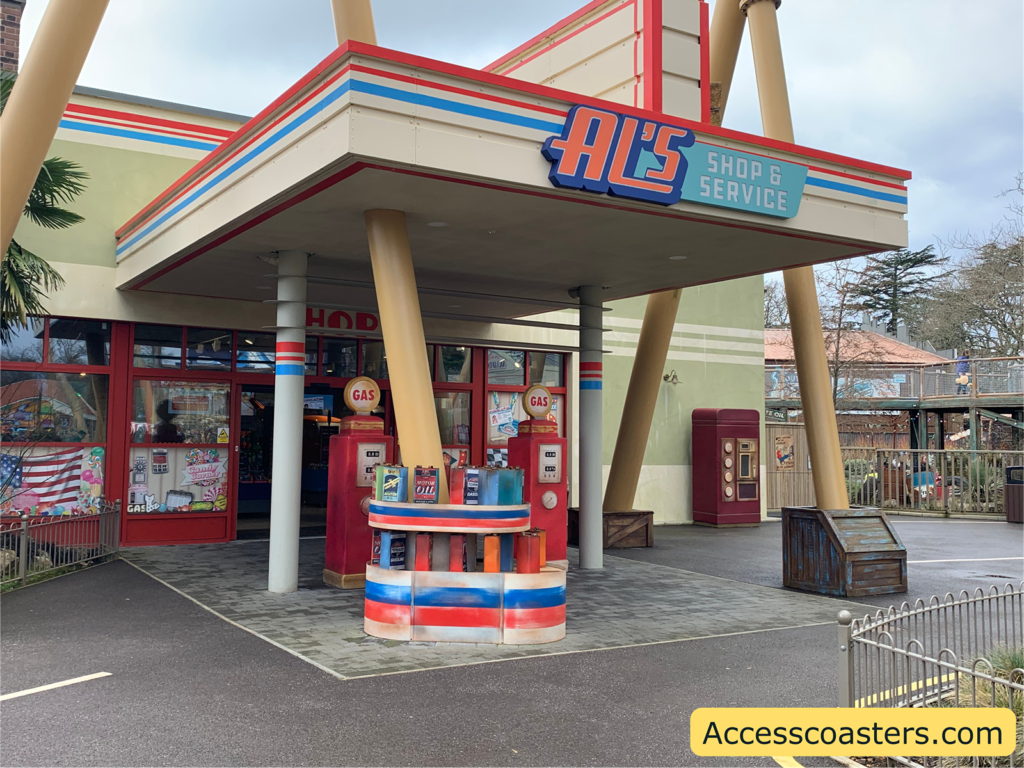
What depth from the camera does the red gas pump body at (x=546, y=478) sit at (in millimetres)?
11164

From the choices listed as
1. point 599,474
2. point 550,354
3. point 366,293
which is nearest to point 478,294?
point 366,293

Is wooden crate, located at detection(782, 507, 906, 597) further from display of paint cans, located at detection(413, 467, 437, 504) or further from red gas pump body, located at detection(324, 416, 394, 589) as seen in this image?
red gas pump body, located at detection(324, 416, 394, 589)

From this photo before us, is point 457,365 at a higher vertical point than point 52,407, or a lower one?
higher

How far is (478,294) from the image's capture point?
1259 centimetres

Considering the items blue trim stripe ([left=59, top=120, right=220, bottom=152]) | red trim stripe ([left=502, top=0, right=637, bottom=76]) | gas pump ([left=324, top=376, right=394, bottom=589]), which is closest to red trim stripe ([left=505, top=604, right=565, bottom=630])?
gas pump ([left=324, top=376, right=394, bottom=589])

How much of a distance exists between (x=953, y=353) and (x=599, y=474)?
1140 inches

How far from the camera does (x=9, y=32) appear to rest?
13.1 m

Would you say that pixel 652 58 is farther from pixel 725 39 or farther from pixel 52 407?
pixel 52 407

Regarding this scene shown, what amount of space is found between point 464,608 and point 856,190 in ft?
19.7

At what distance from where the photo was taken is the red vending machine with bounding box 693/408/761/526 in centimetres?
1795

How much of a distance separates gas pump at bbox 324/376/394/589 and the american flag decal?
450 cm

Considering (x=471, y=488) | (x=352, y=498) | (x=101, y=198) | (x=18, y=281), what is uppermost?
(x=101, y=198)

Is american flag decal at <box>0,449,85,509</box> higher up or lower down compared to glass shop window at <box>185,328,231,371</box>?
lower down

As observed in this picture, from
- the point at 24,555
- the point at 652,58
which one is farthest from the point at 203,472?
the point at 652,58
